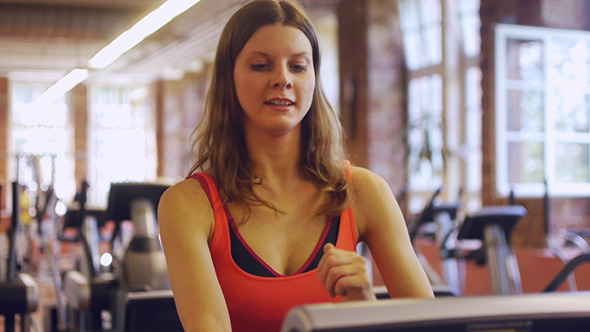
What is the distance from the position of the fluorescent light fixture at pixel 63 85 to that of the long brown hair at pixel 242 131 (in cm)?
889

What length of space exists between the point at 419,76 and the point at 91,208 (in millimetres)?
4528

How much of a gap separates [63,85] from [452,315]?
12.0 meters

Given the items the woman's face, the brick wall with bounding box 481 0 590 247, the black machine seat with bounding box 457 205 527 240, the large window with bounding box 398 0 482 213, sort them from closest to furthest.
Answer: the woman's face, the black machine seat with bounding box 457 205 527 240, the brick wall with bounding box 481 0 590 247, the large window with bounding box 398 0 482 213

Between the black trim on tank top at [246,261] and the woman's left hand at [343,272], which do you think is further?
the black trim on tank top at [246,261]

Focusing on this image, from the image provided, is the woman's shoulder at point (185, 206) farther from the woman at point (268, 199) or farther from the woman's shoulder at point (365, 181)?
the woman's shoulder at point (365, 181)

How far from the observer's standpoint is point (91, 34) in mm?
9719

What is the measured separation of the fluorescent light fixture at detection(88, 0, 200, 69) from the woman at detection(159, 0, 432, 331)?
4370 millimetres

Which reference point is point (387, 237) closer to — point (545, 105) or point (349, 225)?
point (349, 225)

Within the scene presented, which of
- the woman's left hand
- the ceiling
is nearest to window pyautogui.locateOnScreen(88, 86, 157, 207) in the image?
the ceiling

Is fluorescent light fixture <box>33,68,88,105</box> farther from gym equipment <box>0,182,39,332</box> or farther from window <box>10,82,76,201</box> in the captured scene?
gym equipment <box>0,182,39,332</box>

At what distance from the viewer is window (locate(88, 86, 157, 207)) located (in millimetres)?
14289

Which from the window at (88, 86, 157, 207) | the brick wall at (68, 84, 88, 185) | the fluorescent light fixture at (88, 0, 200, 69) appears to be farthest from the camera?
the window at (88, 86, 157, 207)

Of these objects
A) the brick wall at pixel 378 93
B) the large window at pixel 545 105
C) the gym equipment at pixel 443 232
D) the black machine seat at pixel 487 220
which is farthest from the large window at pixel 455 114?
Answer: the black machine seat at pixel 487 220

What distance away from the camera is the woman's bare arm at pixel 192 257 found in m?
0.97
